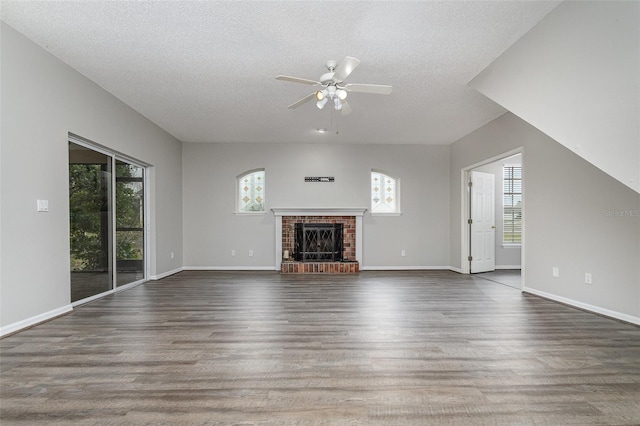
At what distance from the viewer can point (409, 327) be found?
3178mm

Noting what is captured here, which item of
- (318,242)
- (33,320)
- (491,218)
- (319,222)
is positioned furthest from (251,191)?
(491,218)

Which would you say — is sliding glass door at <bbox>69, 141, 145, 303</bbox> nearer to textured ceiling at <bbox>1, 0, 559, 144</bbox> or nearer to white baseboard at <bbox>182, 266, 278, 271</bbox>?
textured ceiling at <bbox>1, 0, 559, 144</bbox>

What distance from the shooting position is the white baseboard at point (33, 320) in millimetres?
2941

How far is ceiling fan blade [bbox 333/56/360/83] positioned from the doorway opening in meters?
3.87

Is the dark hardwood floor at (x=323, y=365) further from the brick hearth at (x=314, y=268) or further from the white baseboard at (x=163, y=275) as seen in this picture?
the brick hearth at (x=314, y=268)

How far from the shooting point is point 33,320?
3227 mm

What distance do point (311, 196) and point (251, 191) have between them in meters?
1.33

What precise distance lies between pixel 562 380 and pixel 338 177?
564cm

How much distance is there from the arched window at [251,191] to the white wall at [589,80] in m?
5.30

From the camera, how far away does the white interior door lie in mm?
6770

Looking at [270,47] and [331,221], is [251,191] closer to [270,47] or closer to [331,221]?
[331,221]

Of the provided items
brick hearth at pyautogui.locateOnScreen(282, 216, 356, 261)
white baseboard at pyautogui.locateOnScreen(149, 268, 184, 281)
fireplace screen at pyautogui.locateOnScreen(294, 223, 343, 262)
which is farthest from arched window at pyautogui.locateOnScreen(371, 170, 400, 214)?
white baseboard at pyautogui.locateOnScreen(149, 268, 184, 281)

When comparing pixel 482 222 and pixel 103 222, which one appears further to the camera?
pixel 482 222

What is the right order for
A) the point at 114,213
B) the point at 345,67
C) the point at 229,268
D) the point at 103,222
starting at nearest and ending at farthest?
the point at 345,67, the point at 103,222, the point at 114,213, the point at 229,268
